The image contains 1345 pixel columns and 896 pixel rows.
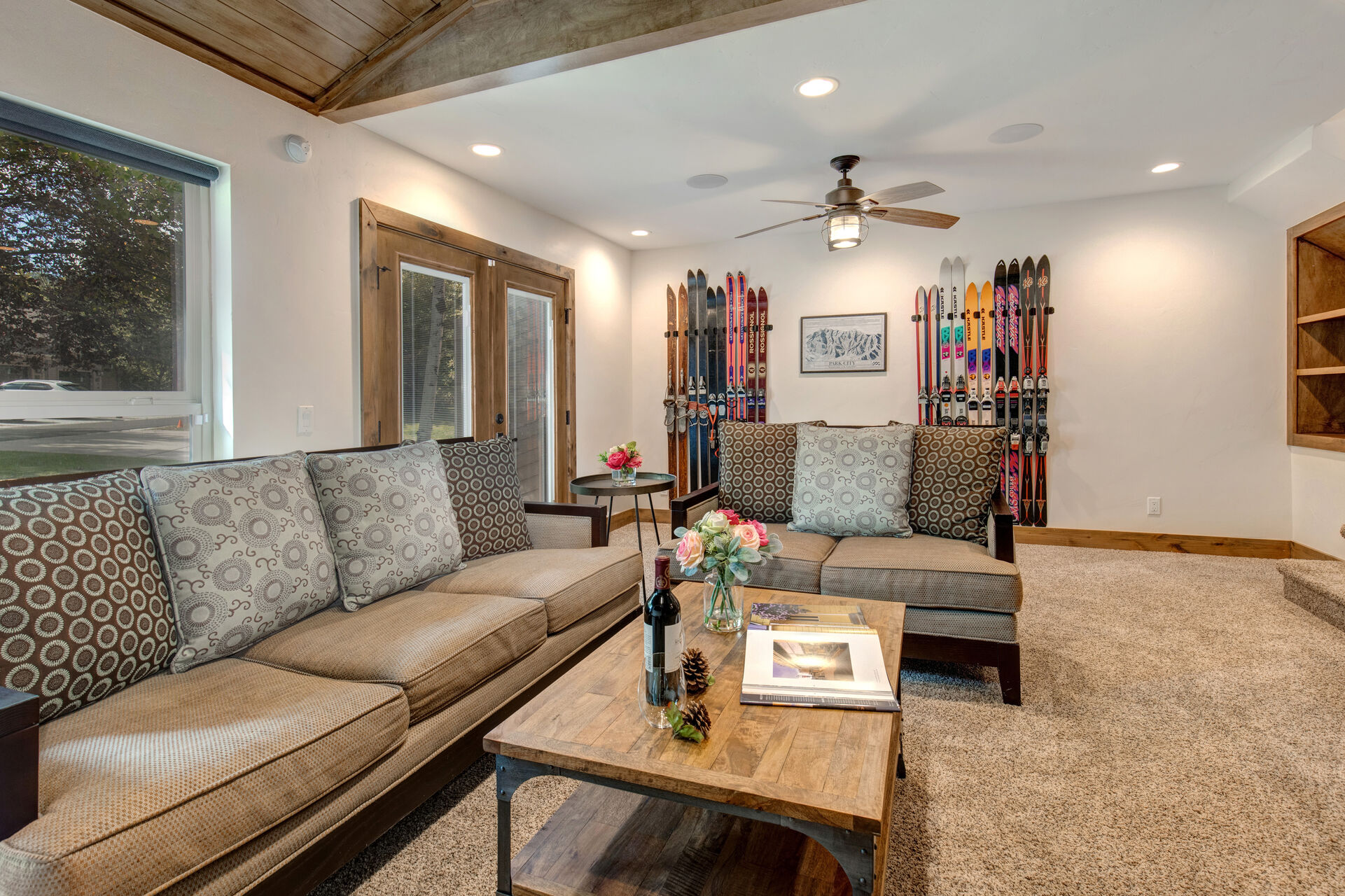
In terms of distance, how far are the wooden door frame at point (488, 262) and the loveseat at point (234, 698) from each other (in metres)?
1.27

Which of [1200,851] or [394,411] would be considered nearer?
[1200,851]

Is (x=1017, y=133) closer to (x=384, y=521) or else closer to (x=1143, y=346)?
(x=1143, y=346)

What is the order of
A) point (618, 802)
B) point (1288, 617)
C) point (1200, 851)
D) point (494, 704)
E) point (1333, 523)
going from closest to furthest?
1. point (618, 802)
2. point (1200, 851)
3. point (494, 704)
4. point (1288, 617)
5. point (1333, 523)

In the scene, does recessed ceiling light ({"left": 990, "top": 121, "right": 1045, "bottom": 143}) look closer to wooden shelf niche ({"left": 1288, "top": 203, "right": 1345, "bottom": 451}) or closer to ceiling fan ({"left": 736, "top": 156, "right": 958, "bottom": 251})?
ceiling fan ({"left": 736, "top": 156, "right": 958, "bottom": 251})

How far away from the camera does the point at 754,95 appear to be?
297cm

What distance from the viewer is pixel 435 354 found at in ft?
12.3

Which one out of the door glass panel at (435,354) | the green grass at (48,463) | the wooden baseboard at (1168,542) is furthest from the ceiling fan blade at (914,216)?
the green grass at (48,463)

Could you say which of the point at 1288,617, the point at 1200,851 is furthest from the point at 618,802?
the point at 1288,617

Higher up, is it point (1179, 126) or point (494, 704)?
point (1179, 126)

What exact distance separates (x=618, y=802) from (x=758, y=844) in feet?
0.99

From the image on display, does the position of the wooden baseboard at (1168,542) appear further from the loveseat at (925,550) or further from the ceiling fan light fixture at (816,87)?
the ceiling fan light fixture at (816,87)

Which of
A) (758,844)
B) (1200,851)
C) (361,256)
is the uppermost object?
(361,256)

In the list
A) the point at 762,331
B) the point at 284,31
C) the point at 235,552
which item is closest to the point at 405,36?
the point at 284,31

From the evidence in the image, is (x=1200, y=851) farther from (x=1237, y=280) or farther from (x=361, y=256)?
(x=1237, y=280)
